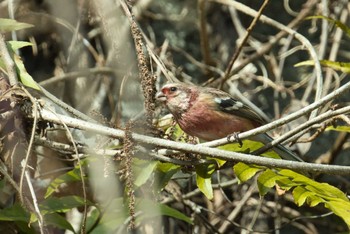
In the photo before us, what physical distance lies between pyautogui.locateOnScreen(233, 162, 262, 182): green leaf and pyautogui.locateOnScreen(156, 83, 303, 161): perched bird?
2.52ft

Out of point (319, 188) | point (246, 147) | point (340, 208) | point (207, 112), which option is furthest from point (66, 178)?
point (340, 208)

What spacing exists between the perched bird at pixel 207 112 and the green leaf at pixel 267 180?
2.56ft

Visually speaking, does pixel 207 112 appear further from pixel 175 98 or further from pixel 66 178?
pixel 66 178

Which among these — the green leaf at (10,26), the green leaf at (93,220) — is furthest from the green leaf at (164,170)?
the green leaf at (10,26)

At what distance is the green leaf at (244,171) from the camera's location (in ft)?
10.6

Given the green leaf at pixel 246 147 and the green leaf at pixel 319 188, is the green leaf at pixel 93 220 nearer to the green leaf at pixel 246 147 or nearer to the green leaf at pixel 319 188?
the green leaf at pixel 246 147

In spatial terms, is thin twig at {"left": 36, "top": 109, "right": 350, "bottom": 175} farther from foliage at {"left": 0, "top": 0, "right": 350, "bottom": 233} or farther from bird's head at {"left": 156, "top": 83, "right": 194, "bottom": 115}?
bird's head at {"left": 156, "top": 83, "right": 194, "bottom": 115}

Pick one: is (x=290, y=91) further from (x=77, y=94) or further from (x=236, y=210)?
(x=77, y=94)

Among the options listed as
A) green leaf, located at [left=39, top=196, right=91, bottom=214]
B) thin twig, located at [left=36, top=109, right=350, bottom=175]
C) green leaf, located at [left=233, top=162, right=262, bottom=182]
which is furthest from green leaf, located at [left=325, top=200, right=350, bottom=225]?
green leaf, located at [left=39, top=196, right=91, bottom=214]

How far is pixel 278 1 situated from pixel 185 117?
2.61 meters

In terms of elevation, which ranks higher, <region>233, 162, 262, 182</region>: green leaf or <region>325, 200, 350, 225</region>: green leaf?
<region>233, 162, 262, 182</region>: green leaf

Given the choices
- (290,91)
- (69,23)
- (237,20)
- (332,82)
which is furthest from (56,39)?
(332,82)

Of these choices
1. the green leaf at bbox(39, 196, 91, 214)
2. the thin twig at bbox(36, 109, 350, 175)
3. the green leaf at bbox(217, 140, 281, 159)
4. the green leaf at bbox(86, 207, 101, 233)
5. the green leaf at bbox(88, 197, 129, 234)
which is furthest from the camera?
the green leaf at bbox(86, 207, 101, 233)

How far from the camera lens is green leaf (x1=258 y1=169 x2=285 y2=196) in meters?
3.18
